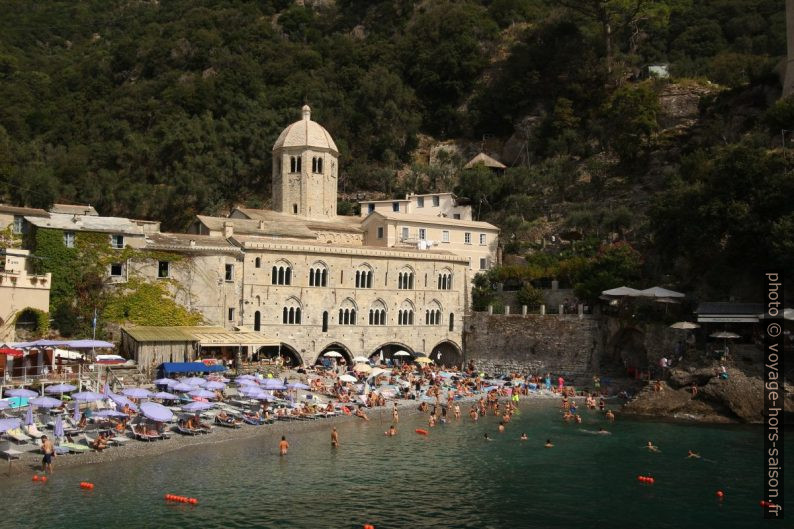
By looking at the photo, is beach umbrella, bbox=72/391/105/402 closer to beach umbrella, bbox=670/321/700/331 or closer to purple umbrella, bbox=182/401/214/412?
purple umbrella, bbox=182/401/214/412

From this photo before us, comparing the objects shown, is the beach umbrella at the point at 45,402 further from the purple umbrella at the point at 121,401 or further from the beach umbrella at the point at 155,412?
the beach umbrella at the point at 155,412

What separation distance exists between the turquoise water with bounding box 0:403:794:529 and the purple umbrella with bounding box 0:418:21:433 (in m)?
1.95

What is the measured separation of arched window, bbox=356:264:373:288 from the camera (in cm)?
5106

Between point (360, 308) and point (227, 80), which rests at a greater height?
point (227, 80)

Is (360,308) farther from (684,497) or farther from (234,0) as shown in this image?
(234,0)

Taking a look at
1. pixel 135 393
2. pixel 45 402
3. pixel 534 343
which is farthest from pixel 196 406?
pixel 534 343

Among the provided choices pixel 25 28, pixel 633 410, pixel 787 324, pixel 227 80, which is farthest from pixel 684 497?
pixel 25 28

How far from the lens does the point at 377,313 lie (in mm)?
51812

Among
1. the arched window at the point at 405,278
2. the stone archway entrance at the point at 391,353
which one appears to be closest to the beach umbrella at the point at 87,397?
the stone archway entrance at the point at 391,353

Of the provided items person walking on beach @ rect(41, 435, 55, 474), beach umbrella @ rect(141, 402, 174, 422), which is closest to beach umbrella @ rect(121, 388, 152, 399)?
beach umbrella @ rect(141, 402, 174, 422)

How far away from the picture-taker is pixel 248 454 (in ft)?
101

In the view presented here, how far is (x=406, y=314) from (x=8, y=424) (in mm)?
29175

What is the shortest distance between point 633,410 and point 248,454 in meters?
20.3

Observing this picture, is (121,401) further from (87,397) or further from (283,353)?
(283,353)
